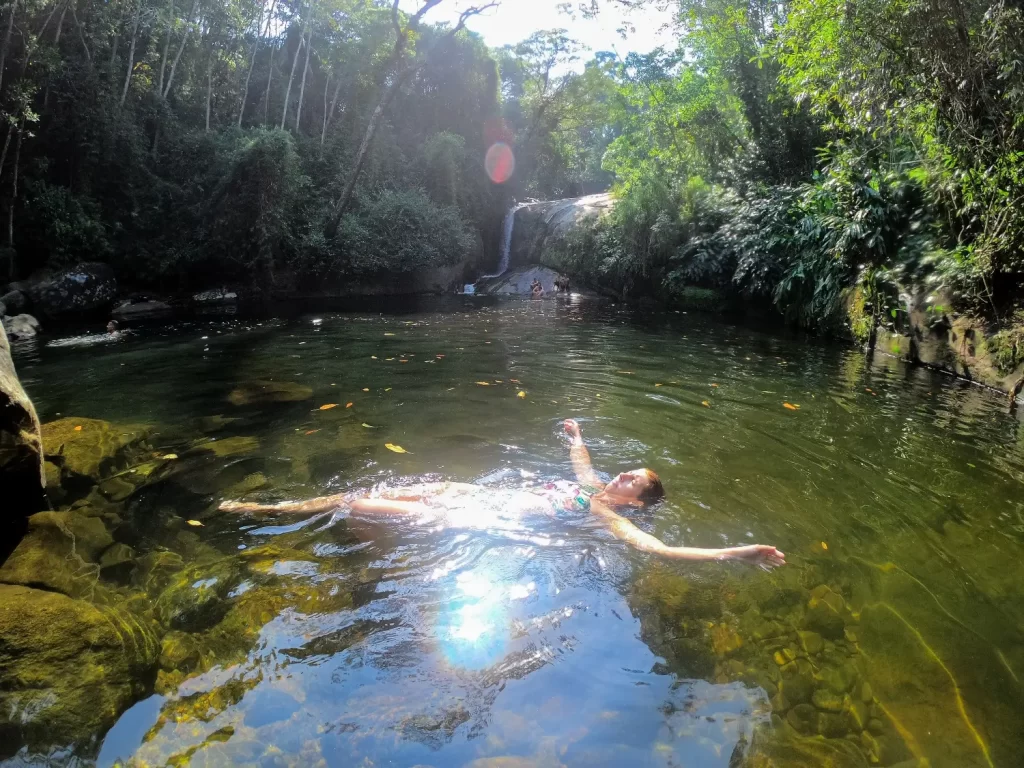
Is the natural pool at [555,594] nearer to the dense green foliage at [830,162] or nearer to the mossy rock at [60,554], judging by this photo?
the mossy rock at [60,554]

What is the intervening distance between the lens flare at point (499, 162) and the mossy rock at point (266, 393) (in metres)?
24.6

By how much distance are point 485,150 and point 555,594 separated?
31.1m

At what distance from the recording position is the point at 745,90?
1720 cm

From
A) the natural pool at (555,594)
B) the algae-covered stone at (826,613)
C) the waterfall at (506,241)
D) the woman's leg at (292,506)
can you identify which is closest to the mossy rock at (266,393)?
the natural pool at (555,594)

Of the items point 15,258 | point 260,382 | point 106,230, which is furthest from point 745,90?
point 15,258

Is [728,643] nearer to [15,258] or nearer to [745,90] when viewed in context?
[745,90]

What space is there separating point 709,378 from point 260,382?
611 cm

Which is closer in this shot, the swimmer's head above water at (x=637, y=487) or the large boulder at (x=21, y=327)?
the swimmer's head above water at (x=637, y=487)

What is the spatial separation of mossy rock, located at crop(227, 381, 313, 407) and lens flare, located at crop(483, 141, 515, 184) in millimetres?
24583

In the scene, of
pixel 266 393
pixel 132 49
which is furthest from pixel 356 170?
pixel 266 393

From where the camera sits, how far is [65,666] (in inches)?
97.7

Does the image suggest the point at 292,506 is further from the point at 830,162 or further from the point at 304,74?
the point at 304,74

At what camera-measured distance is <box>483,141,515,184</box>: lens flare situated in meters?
30.7

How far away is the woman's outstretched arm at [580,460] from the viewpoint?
16.0 feet
